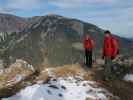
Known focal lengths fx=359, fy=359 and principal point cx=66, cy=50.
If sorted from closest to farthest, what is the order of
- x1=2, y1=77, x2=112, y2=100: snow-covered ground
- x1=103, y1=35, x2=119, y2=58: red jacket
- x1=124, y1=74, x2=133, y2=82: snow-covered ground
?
x1=2, y1=77, x2=112, y2=100: snow-covered ground → x1=103, y1=35, x2=119, y2=58: red jacket → x1=124, y1=74, x2=133, y2=82: snow-covered ground

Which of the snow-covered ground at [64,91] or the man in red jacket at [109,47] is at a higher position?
the man in red jacket at [109,47]

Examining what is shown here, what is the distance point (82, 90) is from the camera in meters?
20.4

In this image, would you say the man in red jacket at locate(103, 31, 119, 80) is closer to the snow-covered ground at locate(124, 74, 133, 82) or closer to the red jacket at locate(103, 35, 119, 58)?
the red jacket at locate(103, 35, 119, 58)

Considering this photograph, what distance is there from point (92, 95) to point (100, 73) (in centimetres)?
803

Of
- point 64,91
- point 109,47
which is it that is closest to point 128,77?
point 109,47

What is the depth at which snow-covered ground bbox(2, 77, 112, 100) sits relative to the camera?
58.6 feet

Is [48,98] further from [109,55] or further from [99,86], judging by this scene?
[109,55]

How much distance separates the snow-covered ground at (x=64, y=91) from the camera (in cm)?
1788

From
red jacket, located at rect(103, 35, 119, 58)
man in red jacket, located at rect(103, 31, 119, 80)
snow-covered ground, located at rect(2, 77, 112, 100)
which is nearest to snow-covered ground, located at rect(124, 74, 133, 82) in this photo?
man in red jacket, located at rect(103, 31, 119, 80)

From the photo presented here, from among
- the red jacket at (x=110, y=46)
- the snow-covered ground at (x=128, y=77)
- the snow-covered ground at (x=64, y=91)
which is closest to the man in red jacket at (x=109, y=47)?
the red jacket at (x=110, y=46)

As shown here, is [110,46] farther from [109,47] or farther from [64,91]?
[64,91]

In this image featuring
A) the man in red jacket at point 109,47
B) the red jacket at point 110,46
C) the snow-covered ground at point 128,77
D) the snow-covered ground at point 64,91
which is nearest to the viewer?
the snow-covered ground at point 64,91

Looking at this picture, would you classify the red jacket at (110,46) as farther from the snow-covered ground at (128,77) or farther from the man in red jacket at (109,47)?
the snow-covered ground at (128,77)

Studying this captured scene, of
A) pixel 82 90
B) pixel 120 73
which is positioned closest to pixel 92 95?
pixel 82 90
